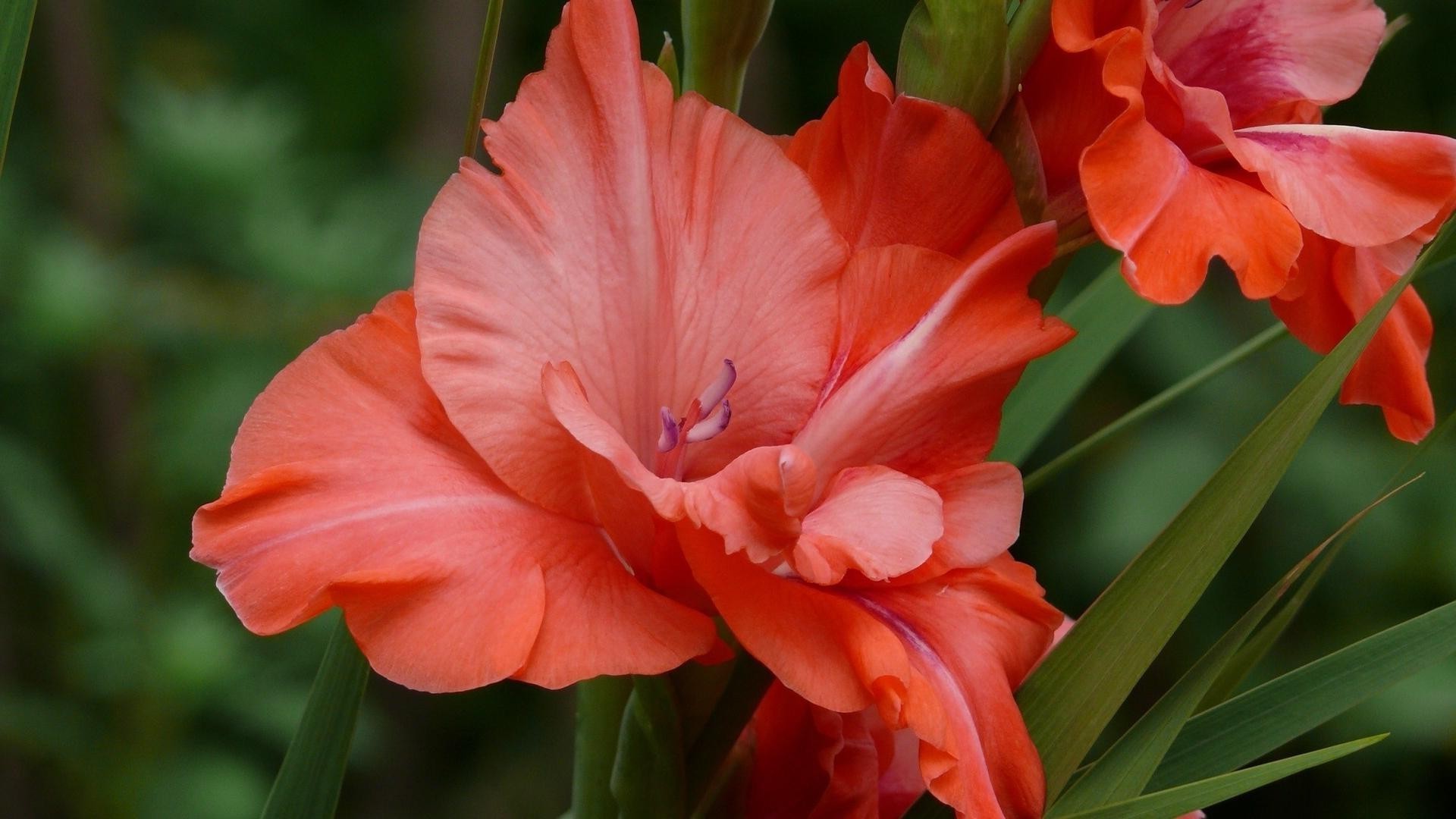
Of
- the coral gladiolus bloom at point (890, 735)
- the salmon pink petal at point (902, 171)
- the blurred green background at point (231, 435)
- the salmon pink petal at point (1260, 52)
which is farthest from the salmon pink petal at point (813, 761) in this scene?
the blurred green background at point (231, 435)

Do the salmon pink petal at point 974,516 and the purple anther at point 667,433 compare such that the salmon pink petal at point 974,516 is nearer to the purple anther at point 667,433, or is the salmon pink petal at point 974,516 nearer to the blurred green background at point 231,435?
the purple anther at point 667,433

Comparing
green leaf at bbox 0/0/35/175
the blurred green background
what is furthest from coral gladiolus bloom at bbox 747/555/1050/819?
the blurred green background

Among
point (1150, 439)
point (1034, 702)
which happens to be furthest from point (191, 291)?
point (1034, 702)

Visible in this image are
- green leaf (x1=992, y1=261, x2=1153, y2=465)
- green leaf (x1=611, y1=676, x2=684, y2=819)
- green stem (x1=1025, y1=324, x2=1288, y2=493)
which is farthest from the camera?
green leaf (x1=992, y1=261, x2=1153, y2=465)

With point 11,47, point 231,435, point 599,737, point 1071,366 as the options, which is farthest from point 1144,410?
point 231,435

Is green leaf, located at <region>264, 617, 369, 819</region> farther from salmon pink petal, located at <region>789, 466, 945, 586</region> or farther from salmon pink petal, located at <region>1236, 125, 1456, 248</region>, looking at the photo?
salmon pink petal, located at <region>1236, 125, 1456, 248</region>

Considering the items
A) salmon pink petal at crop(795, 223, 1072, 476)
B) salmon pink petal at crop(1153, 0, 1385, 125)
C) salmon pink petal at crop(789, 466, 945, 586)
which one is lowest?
salmon pink petal at crop(789, 466, 945, 586)

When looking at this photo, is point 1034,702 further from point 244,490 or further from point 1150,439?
point 1150,439
